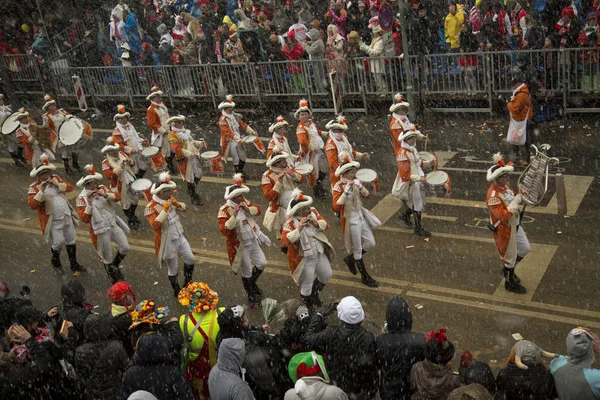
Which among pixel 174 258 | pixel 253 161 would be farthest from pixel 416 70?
pixel 174 258

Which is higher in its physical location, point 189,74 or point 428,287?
point 189,74

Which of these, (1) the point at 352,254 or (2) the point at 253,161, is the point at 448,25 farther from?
(1) the point at 352,254

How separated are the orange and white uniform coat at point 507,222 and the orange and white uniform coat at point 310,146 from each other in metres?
4.31

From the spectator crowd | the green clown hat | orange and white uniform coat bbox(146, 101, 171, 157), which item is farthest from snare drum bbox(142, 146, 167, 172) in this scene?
the green clown hat

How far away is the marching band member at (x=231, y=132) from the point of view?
13.7m

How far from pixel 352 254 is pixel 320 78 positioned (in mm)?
8311

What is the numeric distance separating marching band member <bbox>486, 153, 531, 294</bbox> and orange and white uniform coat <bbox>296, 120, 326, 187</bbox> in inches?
167

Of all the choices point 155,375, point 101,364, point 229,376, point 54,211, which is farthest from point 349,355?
point 54,211

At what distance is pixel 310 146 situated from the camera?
1266cm

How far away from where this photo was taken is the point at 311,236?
912cm

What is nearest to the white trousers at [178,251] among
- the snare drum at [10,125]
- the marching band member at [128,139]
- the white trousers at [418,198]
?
the white trousers at [418,198]

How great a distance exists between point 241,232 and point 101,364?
10.9ft

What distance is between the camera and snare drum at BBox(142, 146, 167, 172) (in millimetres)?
13766

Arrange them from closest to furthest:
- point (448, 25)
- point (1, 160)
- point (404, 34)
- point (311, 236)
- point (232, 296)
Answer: point (311, 236) → point (232, 296) → point (404, 34) → point (448, 25) → point (1, 160)
